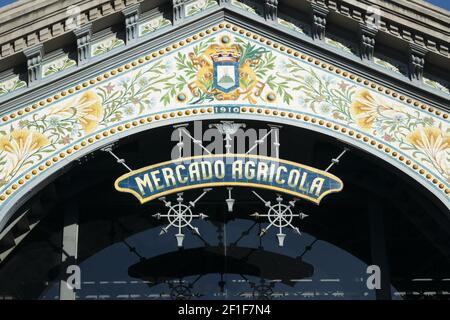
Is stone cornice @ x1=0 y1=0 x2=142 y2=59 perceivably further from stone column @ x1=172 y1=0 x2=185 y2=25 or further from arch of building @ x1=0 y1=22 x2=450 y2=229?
stone column @ x1=172 y1=0 x2=185 y2=25

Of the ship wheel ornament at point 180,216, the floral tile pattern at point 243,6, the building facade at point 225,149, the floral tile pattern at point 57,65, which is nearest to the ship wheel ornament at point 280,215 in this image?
the building facade at point 225,149

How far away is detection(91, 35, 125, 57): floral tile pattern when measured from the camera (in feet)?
95.8

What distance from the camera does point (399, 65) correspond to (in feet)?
96.2

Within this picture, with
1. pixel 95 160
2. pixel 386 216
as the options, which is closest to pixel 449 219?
pixel 386 216

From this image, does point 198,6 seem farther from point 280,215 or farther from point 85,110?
point 280,215

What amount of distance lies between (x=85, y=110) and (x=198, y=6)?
3.11m

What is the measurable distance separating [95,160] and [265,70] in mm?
3498

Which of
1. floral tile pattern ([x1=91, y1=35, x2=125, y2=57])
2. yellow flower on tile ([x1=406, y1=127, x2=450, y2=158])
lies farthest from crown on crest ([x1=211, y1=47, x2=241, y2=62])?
yellow flower on tile ([x1=406, y1=127, x2=450, y2=158])

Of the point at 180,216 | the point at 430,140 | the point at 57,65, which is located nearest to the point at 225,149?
the point at 180,216

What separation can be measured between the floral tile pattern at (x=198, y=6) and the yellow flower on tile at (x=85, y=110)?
8.28 feet

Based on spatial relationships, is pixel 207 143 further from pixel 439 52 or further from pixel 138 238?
pixel 439 52

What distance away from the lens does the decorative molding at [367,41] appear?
95.5 feet

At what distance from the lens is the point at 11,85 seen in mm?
28859

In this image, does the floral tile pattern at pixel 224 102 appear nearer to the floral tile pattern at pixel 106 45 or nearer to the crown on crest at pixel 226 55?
the crown on crest at pixel 226 55
